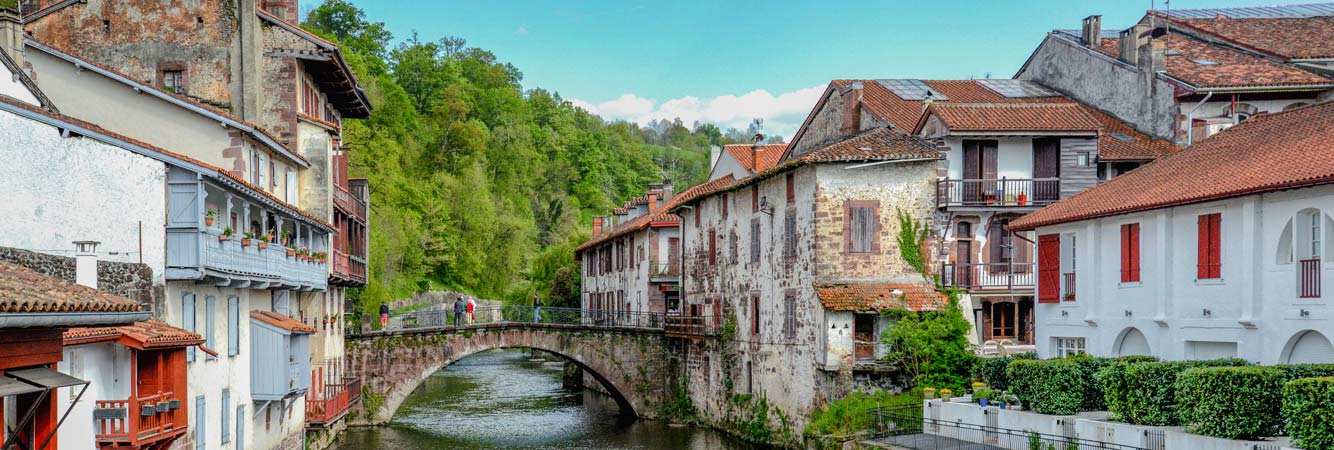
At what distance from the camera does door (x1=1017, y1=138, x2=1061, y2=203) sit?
38.1 metres

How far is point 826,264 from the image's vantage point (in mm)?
37188

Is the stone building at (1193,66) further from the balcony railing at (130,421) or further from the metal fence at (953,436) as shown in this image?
the balcony railing at (130,421)

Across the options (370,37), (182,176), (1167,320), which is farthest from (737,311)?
(370,37)

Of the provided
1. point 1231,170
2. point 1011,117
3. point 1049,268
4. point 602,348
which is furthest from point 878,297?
point 602,348

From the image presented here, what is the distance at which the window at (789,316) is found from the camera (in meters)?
39.5

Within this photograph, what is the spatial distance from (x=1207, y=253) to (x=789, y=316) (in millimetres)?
15258

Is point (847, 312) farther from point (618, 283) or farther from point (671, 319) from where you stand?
point (618, 283)

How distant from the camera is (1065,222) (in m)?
31.4

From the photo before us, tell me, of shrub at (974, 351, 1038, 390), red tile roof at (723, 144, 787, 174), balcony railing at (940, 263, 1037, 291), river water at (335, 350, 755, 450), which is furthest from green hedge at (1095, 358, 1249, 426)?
red tile roof at (723, 144, 787, 174)

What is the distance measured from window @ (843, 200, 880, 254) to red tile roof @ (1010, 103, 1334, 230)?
543 centimetres

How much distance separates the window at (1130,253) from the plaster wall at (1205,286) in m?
0.15

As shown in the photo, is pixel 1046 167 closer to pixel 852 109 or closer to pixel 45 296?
pixel 852 109

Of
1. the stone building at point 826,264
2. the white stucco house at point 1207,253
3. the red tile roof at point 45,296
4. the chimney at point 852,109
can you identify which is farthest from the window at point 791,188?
the red tile roof at point 45,296

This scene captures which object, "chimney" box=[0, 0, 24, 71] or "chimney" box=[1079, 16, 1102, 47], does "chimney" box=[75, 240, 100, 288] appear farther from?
"chimney" box=[1079, 16, 1102, 47]
